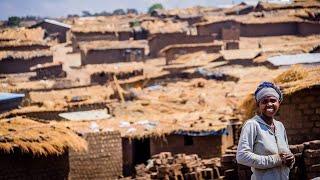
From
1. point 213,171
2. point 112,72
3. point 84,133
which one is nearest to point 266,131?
point 213,171

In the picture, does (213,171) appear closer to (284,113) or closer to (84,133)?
(284,113)

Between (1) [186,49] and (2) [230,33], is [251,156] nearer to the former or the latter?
(1) [186,49]

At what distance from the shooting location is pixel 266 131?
12.0 ft

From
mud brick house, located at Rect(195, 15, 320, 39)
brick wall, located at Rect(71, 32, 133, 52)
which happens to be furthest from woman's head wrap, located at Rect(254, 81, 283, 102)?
brick wall, located at Rect(71, 32, 133, 52)

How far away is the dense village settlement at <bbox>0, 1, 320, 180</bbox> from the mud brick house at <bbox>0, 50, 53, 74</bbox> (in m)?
0.06

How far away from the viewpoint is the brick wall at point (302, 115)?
315 inches

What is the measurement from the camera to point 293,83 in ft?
27.2

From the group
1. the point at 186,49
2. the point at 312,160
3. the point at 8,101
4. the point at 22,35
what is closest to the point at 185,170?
the point at 312,160

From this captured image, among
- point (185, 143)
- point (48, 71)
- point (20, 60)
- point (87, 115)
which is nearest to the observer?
point (185, 143)

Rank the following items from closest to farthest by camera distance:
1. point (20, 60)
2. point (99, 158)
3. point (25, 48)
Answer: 1. point (99, 158)
2. point (20, 60)
3. point (25, 48)

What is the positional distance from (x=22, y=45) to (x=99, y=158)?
20.2 meters

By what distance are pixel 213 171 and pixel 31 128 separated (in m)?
3.86

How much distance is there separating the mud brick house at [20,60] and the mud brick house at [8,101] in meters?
14.1

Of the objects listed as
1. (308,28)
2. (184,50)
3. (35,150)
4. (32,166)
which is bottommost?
(32,166)
